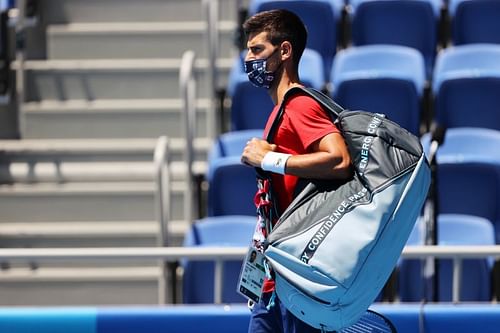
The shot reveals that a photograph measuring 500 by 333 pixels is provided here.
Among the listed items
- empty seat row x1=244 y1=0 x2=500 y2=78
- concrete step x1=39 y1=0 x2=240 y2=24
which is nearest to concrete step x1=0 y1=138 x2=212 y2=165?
empty seat row x1=244 y1=0 x2=500 y2=78

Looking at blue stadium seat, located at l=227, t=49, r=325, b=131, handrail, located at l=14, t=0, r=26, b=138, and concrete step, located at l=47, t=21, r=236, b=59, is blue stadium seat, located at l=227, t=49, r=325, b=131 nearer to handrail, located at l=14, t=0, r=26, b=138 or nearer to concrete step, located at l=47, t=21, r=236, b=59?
concrete step, located at l=47, t=21, r=236, b=59

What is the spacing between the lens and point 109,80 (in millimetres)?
9141

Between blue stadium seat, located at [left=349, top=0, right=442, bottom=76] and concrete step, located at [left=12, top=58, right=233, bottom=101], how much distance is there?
1.05 m

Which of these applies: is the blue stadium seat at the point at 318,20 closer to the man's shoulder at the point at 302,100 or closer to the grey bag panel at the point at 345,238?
the man's shoulder at the point at 302,100

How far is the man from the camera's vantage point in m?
4.22

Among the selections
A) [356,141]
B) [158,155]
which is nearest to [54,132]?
[158,155]

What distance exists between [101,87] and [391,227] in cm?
525

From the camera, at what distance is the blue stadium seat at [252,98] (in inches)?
312

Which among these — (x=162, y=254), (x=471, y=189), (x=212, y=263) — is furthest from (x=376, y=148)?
(x=471, y=189)

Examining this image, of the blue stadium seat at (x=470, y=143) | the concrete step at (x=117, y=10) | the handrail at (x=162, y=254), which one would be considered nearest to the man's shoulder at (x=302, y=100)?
the handrail at (x=162, y=254)

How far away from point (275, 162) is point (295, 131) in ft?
0.47

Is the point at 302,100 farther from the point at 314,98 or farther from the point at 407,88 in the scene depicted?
the point at 407,88

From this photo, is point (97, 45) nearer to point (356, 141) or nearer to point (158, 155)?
point (158, 155)

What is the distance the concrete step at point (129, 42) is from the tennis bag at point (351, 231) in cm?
516
